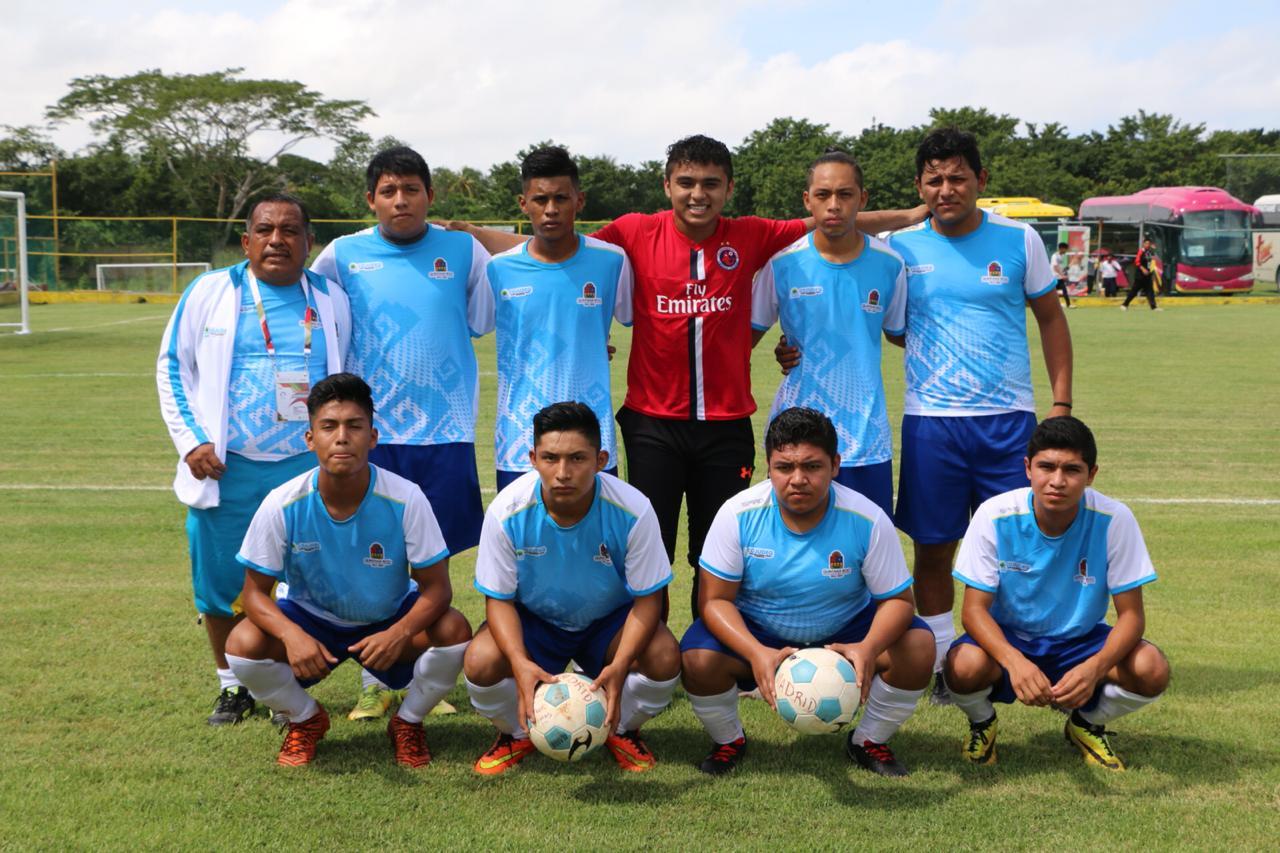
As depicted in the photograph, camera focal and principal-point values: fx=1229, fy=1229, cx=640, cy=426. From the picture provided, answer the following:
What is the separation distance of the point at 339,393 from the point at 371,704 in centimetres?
125

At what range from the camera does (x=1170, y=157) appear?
5572cm

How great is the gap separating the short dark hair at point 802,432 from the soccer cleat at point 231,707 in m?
2.09

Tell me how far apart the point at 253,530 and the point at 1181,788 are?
307 centimetres

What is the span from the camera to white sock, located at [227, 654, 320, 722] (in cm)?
400

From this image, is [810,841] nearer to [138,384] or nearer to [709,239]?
[709,239]

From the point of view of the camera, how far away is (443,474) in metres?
4.71

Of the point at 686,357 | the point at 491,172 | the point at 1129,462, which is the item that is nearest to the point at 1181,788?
the point at 686,357

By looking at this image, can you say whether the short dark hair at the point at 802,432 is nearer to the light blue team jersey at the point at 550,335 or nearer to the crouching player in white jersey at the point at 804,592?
the crouching player in white jersey at the point at 804,592

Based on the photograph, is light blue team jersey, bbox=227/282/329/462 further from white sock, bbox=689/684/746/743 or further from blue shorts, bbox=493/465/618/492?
white sock, bbox=689/684/746/743

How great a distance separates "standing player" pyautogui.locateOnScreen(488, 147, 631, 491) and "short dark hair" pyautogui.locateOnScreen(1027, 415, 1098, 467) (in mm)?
1514

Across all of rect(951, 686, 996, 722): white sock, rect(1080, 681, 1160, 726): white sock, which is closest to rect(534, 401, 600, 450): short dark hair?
rect(951, 686, 996, 722): white sock

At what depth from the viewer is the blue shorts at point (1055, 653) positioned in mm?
4047

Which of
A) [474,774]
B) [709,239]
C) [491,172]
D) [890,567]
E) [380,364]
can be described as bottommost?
[474,774]

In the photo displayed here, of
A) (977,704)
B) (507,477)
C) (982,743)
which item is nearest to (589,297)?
(507,477)
